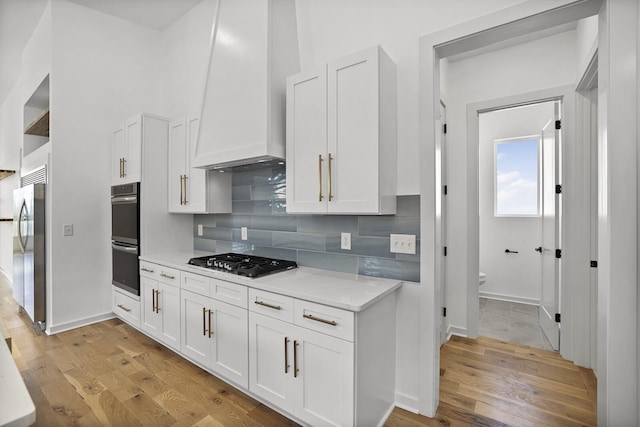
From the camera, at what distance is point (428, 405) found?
1.90 metres

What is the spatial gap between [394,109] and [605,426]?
6.40 ft

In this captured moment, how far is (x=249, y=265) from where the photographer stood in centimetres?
228

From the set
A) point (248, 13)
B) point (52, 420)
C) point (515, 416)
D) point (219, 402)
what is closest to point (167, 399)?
point (219, 402)

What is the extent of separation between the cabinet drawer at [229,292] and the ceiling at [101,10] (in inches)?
121

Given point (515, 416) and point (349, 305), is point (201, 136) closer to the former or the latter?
point (349, 305)

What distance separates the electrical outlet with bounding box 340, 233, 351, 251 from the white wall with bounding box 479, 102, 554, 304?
10.3ft

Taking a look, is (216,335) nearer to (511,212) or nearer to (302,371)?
(302,371)

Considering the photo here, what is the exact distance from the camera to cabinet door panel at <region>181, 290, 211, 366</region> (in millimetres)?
2269

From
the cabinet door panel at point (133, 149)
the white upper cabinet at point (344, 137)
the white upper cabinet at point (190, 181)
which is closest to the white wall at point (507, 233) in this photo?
the white upper cabinet at point (344, 137)

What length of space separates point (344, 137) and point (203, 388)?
1.94 m

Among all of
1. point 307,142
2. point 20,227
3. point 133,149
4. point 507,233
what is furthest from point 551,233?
point 20,227

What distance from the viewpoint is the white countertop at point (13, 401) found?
625mm

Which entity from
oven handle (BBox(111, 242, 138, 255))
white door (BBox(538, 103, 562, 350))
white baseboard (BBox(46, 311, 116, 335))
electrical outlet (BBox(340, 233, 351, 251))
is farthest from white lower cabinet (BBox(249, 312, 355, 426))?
white baseboard (BBox(46, 311, 116, 335))

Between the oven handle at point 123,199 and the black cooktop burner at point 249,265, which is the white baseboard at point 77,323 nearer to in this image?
the oven handle at point 123,199
